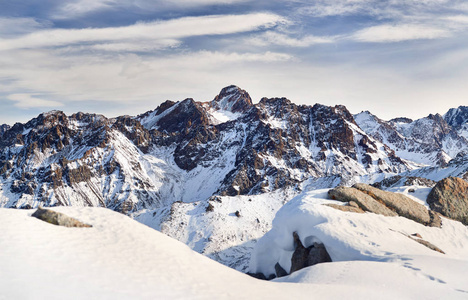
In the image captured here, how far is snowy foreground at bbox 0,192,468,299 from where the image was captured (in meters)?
15.1

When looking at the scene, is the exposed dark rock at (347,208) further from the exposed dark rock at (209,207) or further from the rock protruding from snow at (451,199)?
the exposed dark rock at (209,207)

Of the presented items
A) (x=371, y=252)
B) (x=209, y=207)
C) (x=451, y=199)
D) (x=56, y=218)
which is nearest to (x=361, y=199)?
(x=371, y=252)

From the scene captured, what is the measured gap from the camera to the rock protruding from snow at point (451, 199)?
41.6m

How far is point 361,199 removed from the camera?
36.9 metres

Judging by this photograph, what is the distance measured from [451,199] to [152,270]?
42194mm

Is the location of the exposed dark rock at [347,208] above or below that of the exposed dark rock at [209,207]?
above

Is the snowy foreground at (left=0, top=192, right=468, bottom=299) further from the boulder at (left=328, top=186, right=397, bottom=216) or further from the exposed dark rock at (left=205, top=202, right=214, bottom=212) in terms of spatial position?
the exposed dark rock at (left=205, top=202, right=214, bottom=212)

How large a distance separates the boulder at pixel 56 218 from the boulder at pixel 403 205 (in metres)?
32.9

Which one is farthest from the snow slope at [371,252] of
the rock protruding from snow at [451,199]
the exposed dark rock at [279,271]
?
the rock protruding from snow at [451,199]

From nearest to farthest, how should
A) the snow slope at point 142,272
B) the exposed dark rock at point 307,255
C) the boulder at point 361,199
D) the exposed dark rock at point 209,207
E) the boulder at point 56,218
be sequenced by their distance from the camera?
the snow slope at point 142,272
the boulder at point 56,218
the exposed dark rock at point 307,255
the boulder at point 361,199
the exposed dark rock at point 209,207

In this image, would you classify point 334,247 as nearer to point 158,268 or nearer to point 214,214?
point 158,268

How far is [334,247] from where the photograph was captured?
26.9m

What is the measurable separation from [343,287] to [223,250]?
112 meters

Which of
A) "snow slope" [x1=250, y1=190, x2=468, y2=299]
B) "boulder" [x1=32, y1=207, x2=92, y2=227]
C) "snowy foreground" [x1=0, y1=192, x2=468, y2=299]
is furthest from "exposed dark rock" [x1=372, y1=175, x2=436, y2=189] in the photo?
"boulder" [x1=32, y1=207, x2=92, y2=227]
